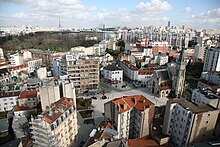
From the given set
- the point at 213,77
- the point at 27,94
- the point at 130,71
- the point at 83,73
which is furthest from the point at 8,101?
the point at 213,77

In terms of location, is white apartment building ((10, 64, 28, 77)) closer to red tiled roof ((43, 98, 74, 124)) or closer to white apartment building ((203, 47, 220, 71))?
red tiled roof ((43, 98, 74, 124))

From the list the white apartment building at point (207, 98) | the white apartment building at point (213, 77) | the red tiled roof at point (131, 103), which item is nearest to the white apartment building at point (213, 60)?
the white apartment building at point (213, 77)

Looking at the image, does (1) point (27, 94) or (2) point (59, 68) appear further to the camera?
(2) point (59, 68)

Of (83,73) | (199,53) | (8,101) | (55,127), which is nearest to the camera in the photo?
(55,127)

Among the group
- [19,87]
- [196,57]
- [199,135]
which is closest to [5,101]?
[19,87]

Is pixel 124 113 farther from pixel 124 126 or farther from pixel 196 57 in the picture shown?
pixel 196 57

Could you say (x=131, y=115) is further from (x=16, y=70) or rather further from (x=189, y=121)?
(x=16, y=70)

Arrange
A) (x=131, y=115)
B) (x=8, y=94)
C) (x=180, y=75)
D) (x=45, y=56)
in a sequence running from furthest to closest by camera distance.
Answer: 1. (x=45, y=56)
2. (x=180, y=75)
3. (x=8, y=94)
4. (x=131, y=115)
